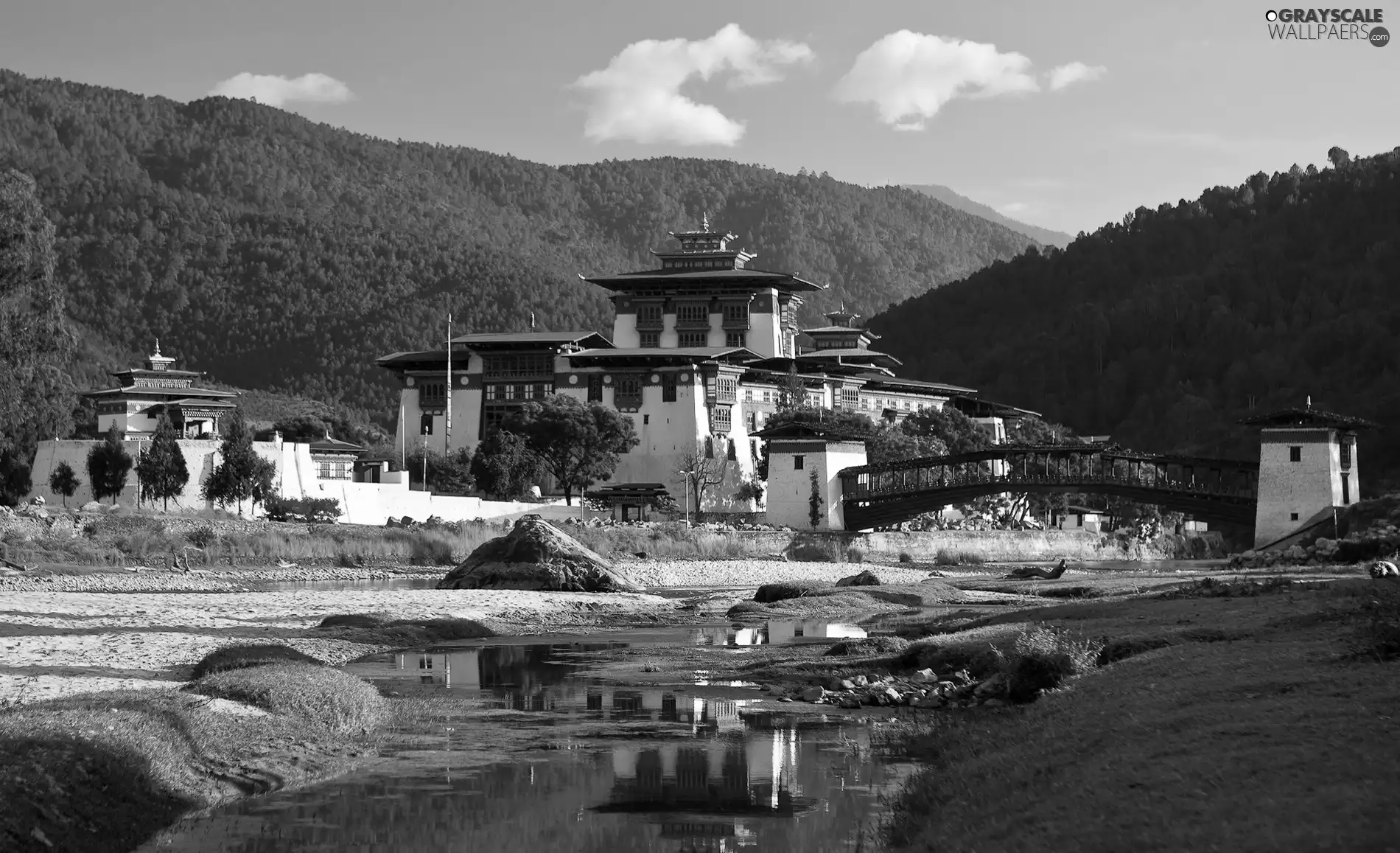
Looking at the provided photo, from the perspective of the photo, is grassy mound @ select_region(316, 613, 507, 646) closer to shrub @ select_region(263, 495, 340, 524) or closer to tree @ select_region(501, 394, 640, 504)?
shrub @ select_region(263, 495, 340, 524)

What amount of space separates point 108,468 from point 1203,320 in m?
Result: 109

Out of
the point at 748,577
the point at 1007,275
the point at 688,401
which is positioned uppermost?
the point at 1007,275

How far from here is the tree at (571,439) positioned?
99688 mm

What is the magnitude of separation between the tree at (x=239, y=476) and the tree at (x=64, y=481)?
6.76m

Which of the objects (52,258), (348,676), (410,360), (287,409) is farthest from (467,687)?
(287,409)

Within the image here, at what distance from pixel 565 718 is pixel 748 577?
4354cm

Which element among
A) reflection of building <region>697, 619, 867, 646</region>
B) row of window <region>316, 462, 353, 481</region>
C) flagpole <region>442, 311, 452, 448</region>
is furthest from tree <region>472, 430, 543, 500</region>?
reflection of building <region>697, 619, 867, 646</region>

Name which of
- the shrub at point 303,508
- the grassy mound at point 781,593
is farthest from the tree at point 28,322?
the shrub at point 303,508

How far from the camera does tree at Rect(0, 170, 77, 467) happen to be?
4412 cm

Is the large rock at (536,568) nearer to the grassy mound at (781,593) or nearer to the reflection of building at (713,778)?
the grassy mound at (781,593)

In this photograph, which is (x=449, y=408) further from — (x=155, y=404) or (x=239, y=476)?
(x=239, y=476)

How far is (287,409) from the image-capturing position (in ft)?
486

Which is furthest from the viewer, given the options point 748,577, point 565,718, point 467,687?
point 748,577

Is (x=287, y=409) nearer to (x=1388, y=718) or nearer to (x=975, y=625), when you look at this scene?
(x=975, y=625)
